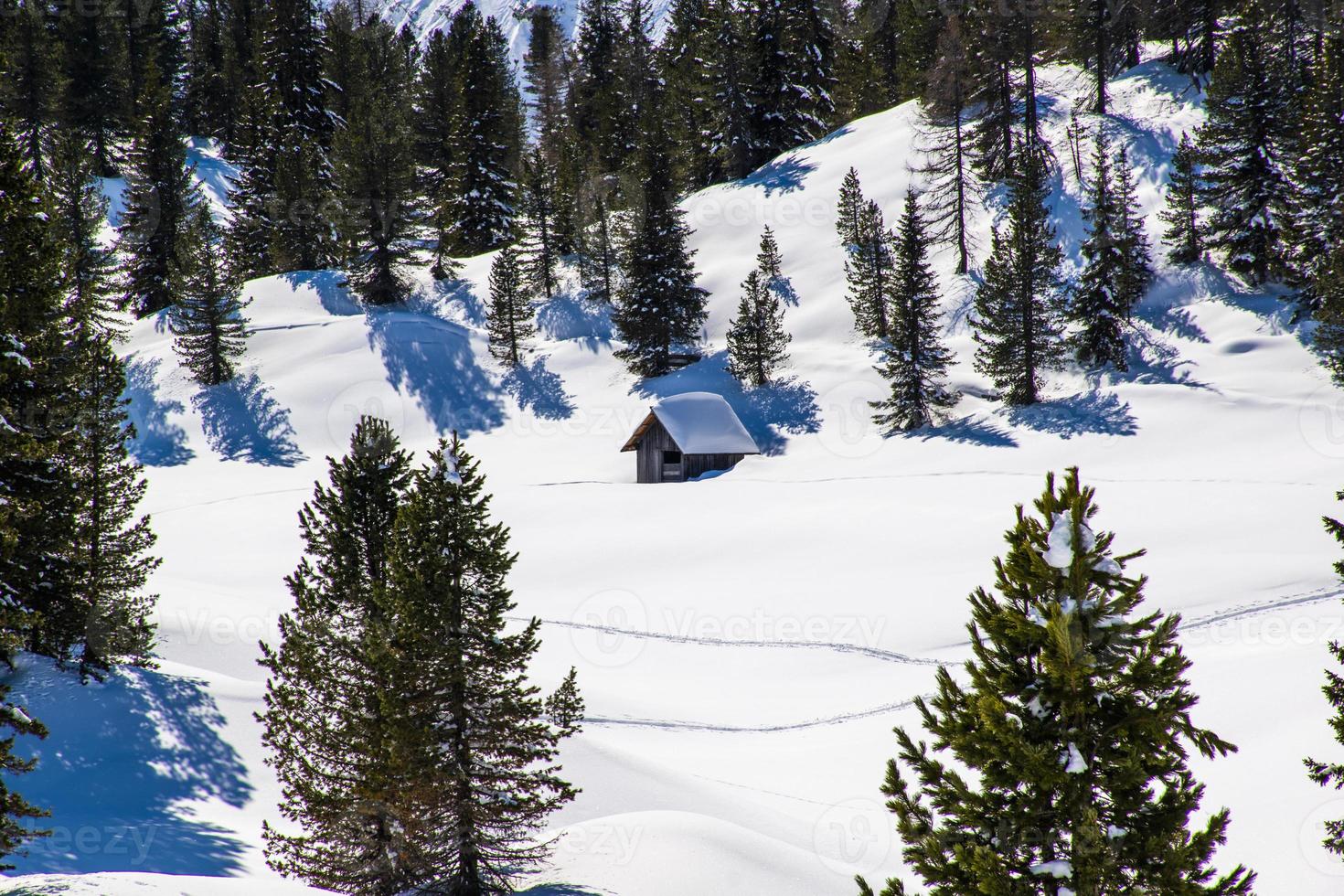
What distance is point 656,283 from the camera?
160 ft

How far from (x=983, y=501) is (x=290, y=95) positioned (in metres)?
59.1

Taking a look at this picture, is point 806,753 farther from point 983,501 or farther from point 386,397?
point 386,397

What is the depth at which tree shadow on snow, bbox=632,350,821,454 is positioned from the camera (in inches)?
1727

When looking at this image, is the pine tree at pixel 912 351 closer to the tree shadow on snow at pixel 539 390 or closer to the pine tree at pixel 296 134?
the tree shadow on snow at pixel 539 390

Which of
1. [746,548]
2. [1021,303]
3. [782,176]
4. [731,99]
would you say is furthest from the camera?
[731,99]

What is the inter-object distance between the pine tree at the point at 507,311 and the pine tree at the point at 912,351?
71.4 ft

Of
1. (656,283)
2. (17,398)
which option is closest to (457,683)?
(17,398)

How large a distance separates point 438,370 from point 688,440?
18757 millimetres

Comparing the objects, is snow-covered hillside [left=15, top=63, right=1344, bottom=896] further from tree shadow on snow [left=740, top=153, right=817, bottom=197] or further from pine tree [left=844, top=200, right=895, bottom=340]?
tree shadow on snow [left=740, top=153, right=817, bottom=197]

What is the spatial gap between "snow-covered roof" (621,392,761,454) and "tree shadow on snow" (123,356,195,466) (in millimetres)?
23371

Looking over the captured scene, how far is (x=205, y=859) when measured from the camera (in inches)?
529

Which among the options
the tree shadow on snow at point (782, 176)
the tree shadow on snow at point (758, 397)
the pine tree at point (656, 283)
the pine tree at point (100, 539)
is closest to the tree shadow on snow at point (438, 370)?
the pine tree at point (656, 283)

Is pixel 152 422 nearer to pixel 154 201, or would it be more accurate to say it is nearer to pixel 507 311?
pixel 154 201

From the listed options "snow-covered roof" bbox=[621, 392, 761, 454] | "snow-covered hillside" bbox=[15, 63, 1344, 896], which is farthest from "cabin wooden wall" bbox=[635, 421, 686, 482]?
"snow-covered hillside" bbox=[15, 63, 1344, 896]
